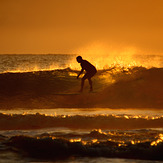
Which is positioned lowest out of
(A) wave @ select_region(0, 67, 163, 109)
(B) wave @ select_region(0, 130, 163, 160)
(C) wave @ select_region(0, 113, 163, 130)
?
(B) wave @ select_region(0, 130, 163, 160)

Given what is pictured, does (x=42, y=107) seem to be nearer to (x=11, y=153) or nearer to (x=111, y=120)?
(x=111, y=120)

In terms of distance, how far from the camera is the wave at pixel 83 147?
9406mm

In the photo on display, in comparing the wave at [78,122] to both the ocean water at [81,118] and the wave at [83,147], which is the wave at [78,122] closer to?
the ocean water at [81,118]

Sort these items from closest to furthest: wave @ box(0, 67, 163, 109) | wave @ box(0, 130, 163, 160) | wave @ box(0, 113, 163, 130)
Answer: wave @ box(0, 130, 163, 160)
wave @ box(0, 113, 163, 130)
wave @ box(0, 67, 163, 109)

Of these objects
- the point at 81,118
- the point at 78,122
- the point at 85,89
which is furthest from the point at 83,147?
the point at 85,89

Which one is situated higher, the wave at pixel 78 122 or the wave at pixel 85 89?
the wave at pixel 85 89

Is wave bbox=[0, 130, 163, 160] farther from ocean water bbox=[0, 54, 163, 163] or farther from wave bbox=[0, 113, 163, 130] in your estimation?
wave bbox=[0, 113, 163, 130]

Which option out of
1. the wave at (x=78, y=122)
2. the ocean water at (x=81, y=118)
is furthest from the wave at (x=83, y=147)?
the wave at (x=78, y=122)

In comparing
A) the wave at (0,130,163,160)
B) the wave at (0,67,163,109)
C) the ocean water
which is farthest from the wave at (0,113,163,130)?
the wave at (0,67,163,109)

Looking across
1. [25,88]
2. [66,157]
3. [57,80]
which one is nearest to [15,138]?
[66,157]

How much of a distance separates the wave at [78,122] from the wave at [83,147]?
291 cm

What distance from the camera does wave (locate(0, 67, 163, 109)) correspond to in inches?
801

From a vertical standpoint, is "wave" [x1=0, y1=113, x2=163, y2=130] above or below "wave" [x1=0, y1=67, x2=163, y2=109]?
below

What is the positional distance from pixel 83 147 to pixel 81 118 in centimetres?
456
